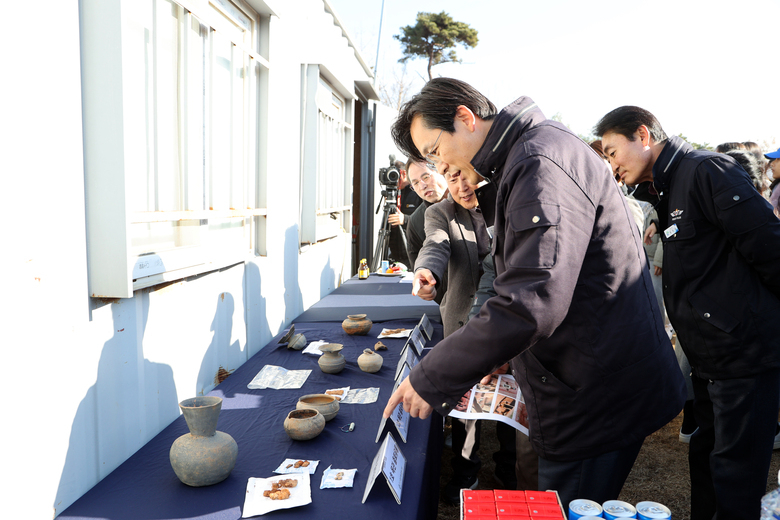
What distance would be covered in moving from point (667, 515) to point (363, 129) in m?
5.89

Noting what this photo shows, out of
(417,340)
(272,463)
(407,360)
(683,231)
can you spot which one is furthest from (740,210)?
(272,463)

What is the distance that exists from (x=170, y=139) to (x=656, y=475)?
3.15 metres

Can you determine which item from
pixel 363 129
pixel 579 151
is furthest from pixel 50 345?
pixel 363 129

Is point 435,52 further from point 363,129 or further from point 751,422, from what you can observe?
point 751,422

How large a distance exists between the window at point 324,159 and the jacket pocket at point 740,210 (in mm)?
2502

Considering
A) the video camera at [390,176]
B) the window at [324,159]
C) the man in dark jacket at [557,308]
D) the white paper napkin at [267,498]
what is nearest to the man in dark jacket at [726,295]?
the man in dark jacket at [557,308]

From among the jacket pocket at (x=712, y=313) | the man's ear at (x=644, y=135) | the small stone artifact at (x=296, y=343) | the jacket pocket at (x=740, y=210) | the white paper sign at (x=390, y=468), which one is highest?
the man's ear at (x=644, y=135)

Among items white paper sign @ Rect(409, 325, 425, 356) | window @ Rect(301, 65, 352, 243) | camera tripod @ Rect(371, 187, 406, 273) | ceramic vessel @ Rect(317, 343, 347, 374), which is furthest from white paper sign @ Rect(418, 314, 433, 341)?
camera tripod @ Rect(371, 187, 406, 273)

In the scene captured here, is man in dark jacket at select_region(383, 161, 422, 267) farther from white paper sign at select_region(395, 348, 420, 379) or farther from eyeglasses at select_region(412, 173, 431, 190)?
white paper sign at select_region(395, 348, 420, 379)

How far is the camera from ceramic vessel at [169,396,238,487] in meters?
1.33

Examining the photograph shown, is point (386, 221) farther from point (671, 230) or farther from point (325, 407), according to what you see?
point (325, 407)

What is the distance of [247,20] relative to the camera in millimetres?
2605

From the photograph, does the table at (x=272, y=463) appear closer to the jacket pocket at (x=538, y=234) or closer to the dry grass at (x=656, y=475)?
the jacket pocket at (x=538, y=234)

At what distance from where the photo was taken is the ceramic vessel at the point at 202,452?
133 centimetres
